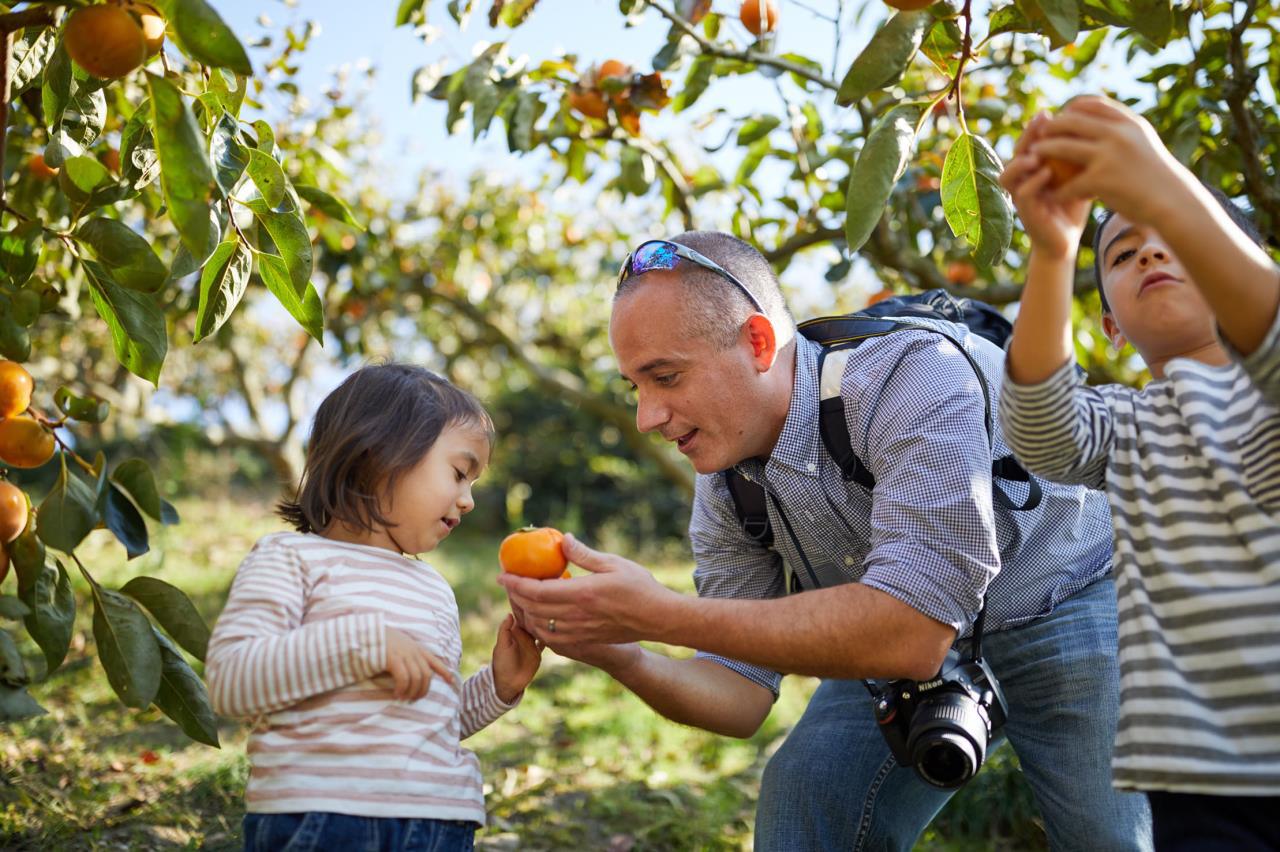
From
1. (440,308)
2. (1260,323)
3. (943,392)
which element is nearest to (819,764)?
(943,392)

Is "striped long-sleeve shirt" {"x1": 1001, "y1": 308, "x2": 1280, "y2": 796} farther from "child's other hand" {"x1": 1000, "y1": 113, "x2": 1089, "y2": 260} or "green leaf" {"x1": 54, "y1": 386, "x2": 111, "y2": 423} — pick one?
"green leaf" {"x1": 54, "y1": 386, "x2": 111, "y2": 423}

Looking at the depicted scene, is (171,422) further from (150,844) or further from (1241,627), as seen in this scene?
(1241,627)

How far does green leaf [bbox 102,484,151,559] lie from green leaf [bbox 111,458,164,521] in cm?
2

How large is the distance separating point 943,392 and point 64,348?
7114 millimetres

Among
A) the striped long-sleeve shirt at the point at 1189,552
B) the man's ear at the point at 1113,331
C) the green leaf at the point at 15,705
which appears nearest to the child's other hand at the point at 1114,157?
the striped long-sleeve shirt at the point at 1189,552

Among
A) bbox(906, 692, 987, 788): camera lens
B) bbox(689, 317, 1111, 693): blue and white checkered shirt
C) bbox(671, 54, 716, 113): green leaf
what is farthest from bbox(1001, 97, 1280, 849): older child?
bbox(671, 54, 716, 113): green leaf

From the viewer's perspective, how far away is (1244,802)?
4.30ft

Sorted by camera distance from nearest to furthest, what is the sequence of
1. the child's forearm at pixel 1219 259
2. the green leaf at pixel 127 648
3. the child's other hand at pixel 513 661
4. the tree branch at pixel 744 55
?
the child's forearm at pixel 1219 259 → the green leaf at pixel 127 648 → the child's other hand at pixel 513 661 → the tree branch at pixel 744 55

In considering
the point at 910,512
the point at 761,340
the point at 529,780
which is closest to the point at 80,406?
the point at 761,340

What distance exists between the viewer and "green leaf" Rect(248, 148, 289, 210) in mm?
1688

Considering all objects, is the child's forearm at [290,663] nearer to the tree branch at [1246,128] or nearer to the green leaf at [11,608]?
the green leaf at [11,608]

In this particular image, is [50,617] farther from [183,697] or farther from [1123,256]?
[1123,256]

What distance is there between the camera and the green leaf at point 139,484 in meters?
1.94

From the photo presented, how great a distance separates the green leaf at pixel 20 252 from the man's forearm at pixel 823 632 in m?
1.18
